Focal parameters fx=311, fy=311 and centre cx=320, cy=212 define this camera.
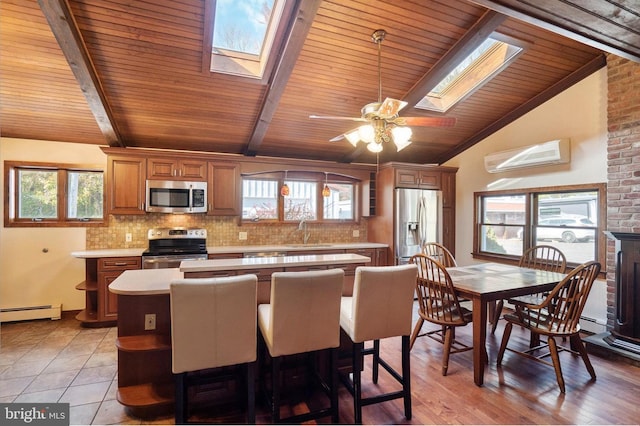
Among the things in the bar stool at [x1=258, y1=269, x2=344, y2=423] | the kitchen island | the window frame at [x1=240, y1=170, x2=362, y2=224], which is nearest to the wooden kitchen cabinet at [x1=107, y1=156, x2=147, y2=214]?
the window frame at [x1=240, y1=170, x2=362, y2=224]

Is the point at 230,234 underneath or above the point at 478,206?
underneath

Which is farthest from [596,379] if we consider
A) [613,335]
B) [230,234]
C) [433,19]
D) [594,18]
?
[230,234]

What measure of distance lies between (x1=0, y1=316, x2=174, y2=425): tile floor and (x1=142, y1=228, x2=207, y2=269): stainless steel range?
918 millimetres

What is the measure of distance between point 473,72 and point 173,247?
4.51 m

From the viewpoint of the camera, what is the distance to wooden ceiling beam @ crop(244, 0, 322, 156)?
250 centimetres

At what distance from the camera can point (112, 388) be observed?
2.45m

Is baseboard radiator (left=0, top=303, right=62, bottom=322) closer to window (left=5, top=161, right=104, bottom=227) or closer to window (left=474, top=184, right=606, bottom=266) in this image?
window (left=5, top=161, right=104, bottom=227)

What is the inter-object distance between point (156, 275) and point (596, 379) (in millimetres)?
3735

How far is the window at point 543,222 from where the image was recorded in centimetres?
366

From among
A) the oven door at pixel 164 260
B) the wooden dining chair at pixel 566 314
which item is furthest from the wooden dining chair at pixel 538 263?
the oven door at pixel 164 260

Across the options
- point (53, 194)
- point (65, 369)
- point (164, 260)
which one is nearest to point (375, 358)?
point (65, 369)

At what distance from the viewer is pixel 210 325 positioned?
5.67 ft

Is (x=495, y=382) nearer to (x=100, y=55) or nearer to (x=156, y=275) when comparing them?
(x=156, y=275)

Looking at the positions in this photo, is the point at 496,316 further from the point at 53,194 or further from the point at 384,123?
the point at 53,194
